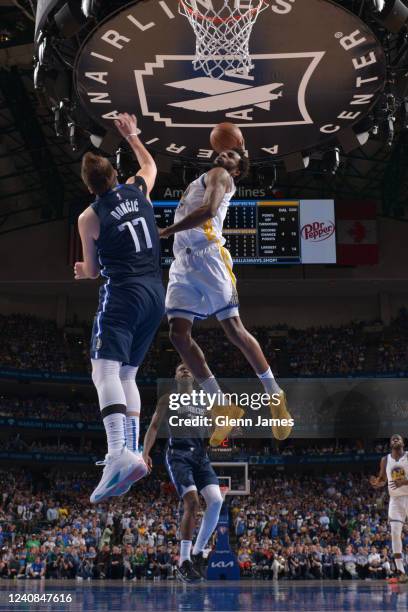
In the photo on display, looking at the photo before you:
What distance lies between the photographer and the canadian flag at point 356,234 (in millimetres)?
35000

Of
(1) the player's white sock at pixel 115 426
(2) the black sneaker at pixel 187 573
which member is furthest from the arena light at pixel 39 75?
(2) the black sneaker at pixel 187 573

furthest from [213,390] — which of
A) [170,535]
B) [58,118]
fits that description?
[170,535]

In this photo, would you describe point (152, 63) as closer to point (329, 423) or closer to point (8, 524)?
point (8, 524)

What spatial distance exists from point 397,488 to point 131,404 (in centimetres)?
873

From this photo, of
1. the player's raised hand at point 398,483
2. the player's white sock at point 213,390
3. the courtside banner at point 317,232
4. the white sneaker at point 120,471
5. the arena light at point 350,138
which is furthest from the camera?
the courtside banner at point 317,232

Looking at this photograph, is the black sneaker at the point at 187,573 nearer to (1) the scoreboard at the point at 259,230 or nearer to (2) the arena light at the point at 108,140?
(2) the arena light at the point at 108,140

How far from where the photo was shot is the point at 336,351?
4075cm

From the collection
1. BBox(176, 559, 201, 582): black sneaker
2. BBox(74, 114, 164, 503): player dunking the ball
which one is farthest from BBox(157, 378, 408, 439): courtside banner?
BBox(74, 114, 164, 503): player dunking the ball

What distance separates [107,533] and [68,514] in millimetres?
6708

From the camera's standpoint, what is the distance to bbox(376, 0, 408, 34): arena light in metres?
9.70

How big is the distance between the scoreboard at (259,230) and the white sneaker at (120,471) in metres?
20.6

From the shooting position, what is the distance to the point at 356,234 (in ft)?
116

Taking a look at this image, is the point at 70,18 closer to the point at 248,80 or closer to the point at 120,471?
the point at 248,80

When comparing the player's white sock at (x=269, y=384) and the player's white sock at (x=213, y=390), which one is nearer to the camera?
the player's white sock at (x=213, y=390)
